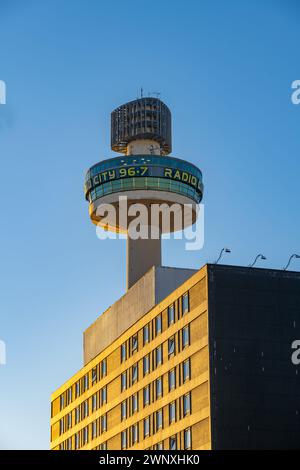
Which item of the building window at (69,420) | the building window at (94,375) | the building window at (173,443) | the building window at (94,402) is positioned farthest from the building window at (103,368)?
the building window at (173,443)

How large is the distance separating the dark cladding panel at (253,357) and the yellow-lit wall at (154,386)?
1.23 metres

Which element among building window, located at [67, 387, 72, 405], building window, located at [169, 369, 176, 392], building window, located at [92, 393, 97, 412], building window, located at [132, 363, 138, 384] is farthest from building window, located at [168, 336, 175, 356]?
building window, located at [67, 387, 72, 405]

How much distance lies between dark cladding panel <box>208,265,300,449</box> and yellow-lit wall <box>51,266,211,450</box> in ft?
4.04

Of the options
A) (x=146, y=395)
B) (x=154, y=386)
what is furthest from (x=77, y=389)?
(x=154, y=386)

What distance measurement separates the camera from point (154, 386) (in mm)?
113688

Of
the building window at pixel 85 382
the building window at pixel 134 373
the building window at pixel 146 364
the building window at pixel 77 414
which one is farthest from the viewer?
the building window at pixel 77 414

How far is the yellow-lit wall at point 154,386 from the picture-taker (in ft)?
329

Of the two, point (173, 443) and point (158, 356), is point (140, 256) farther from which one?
point (173, 443)

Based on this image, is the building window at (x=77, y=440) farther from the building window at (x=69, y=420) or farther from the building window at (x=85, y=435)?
the building window at (x=69, y=420)

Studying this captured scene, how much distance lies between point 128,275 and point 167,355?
39826 millimetres

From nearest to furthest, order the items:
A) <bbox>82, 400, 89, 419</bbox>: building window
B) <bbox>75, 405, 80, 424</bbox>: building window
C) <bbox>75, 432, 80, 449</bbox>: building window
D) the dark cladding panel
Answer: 1. the dark cladding panel
2. <bbox>82, 400, 89, 419</bbox>: building window
3. <bbox>75, 432, 80, 449</bbox>: building window
4. <bbox>75, 405, 80, 424</bbox>: building window

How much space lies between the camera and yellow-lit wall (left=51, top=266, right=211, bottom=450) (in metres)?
100

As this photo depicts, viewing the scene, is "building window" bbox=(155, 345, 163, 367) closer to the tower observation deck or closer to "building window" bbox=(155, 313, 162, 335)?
"building window" bbox=(155, 313, 162, 335)
